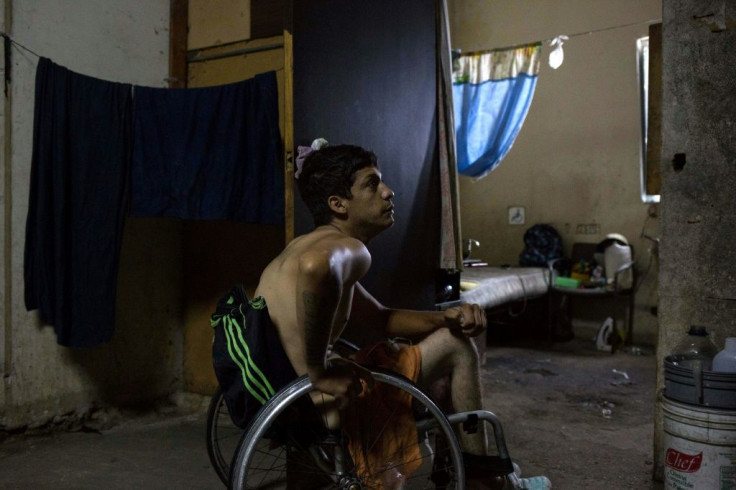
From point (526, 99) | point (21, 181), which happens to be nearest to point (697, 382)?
point (21, 181)

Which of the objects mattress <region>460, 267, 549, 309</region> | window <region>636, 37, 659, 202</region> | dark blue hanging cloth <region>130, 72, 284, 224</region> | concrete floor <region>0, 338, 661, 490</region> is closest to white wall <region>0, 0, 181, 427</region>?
concrete floor <region>0, 338, 661, 490</region>

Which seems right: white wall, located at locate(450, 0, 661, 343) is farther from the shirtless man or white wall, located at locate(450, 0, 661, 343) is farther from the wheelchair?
the wheelchair

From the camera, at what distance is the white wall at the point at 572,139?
22.4 ft

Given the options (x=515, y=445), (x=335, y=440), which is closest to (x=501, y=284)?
(x=515, y=445)

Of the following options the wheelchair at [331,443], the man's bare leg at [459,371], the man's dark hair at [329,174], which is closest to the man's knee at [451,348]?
the man's bare leg at [459,371]

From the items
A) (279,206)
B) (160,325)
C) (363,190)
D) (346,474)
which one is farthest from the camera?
(160,325)

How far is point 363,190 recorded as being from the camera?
222 centimetres

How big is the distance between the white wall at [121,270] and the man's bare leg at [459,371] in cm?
226

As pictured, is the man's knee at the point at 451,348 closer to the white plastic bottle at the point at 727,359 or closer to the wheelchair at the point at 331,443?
the wheelchair at the point at 331,443

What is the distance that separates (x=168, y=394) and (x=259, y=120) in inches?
78.7

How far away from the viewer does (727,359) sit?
2383 millimetres

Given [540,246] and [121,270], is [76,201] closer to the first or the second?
[121,270]

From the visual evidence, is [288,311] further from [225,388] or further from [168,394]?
[168,394]

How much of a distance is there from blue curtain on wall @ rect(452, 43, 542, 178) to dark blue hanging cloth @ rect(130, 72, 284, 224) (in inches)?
121
